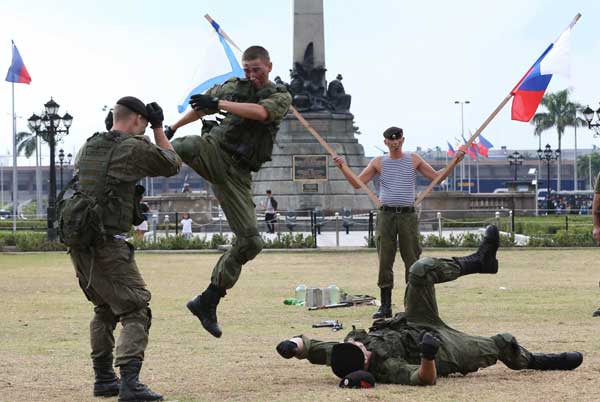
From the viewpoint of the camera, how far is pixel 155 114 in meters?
Result: 7.72

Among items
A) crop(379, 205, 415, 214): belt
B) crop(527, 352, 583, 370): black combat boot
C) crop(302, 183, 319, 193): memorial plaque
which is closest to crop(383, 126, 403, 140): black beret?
crop(379, 205, 415, 214): belt

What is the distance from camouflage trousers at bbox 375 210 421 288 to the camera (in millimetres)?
12438

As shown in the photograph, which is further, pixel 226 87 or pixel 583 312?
pixel 583 312

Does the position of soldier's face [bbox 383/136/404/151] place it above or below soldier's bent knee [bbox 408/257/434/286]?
above

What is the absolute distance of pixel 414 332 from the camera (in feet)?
27.1

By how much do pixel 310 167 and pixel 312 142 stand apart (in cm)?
127

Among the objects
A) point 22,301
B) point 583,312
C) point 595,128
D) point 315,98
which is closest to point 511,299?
point 583,312

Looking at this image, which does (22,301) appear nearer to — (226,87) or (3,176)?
(226,87)

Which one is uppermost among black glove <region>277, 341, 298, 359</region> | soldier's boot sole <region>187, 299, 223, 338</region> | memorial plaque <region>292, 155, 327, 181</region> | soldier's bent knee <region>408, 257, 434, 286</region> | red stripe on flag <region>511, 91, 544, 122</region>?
memorial plaque <region>292, 155, 327, 181</region>

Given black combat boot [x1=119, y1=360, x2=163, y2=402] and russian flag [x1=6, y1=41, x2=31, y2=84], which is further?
russian flag [x1=6, y1=41, x2=31, y2=84]

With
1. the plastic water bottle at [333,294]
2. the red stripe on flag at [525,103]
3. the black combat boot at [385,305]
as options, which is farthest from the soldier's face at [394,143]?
the red stripe on flag at [525,103]

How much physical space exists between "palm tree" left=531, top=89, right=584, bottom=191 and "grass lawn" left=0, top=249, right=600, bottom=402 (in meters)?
91.3

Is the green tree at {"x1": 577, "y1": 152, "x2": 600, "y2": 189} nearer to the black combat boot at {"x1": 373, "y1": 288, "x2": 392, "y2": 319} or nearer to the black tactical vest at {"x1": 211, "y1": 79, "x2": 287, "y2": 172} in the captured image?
the black combat boot at {"x1": 373, "y1": 288, "x2": 392, "y2": 319}

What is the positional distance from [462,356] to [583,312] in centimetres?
491
